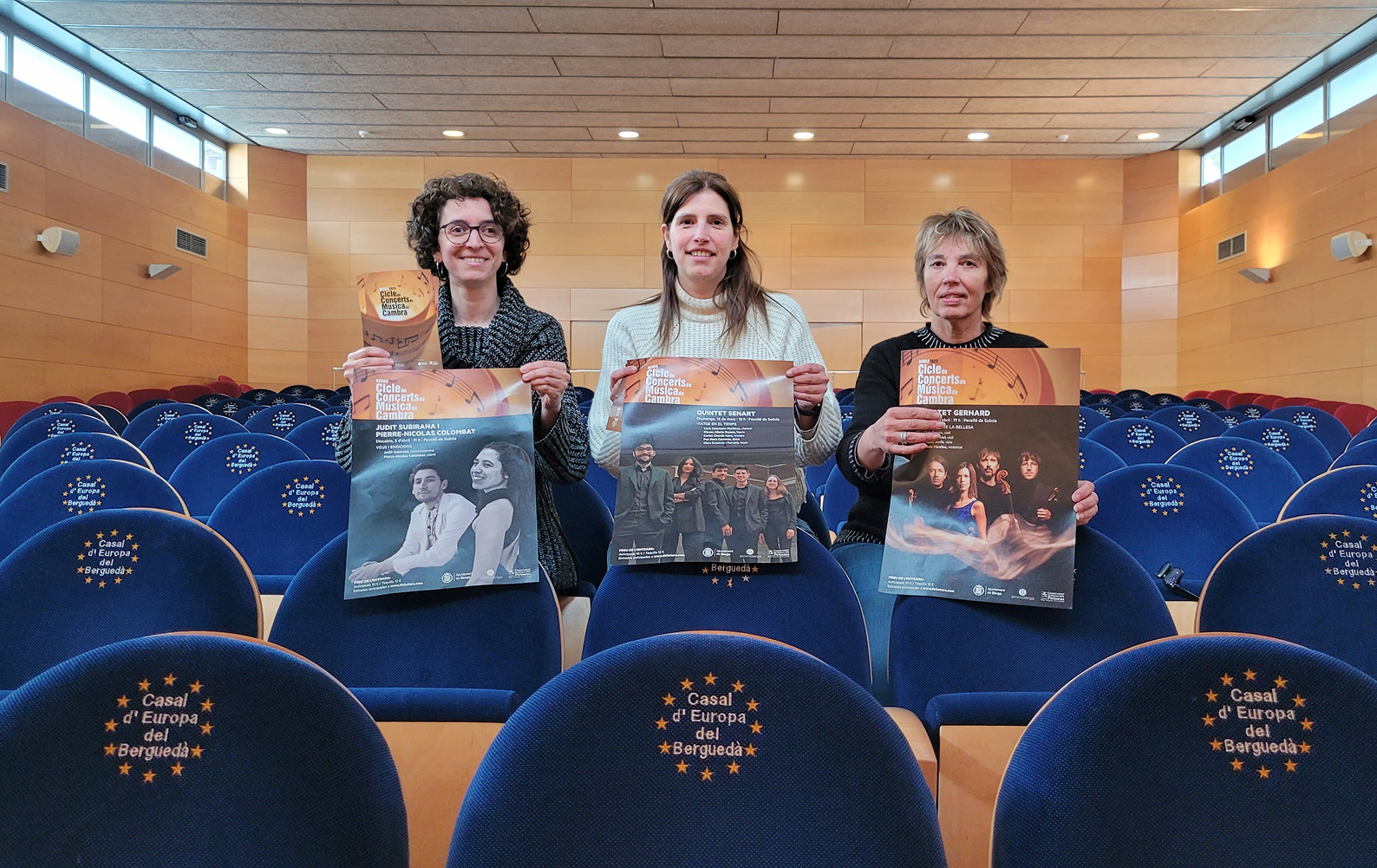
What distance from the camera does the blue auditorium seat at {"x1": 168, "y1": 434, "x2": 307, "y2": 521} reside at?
3297mm

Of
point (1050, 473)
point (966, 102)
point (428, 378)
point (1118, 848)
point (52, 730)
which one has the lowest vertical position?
point (1118, 848)

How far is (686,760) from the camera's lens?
0.84 m

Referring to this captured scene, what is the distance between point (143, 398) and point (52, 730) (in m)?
10.1

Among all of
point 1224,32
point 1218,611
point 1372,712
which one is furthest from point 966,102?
point 1372,712

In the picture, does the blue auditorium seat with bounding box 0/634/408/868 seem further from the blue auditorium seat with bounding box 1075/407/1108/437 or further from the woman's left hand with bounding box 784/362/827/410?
the blue auditorium seat with bounding box 1075/407/1108/437

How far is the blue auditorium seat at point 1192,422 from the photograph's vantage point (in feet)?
17.2

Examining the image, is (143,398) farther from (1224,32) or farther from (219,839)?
(1224,32)

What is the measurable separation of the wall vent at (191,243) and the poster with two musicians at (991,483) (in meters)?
12.4

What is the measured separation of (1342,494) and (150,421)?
583cm

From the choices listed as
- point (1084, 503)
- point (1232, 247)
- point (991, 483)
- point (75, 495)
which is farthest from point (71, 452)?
point (1232, 247)

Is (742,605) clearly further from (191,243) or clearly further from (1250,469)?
(191,243)

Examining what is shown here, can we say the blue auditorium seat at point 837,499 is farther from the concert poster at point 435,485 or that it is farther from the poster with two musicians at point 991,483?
the concert poster at point 435,485

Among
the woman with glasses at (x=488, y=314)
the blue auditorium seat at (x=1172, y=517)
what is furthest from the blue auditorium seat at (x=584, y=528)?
the blue auditorium seat at (x=1172, y=517)

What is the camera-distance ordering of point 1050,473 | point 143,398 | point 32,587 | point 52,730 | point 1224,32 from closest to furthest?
point 52,730, point 1050,473, point 32,587, point 1224,32, point 143,398
